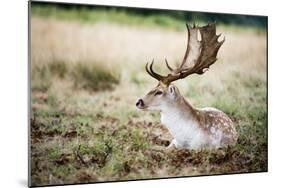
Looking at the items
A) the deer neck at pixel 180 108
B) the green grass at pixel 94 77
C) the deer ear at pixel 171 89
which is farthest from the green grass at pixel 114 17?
the deer neck at pixel 180 108

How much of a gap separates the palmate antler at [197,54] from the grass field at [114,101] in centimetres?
6

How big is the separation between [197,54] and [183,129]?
25.7 inches

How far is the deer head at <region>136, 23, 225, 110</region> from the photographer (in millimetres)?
3945

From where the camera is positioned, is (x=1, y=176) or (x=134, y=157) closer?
(x=1, y=176)

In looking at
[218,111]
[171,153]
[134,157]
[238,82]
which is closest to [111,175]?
[134,157]

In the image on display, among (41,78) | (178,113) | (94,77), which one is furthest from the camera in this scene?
(178,113)

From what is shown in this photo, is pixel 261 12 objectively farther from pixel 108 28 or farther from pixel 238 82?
pixel 108 28

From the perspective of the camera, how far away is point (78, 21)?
3.76 meters

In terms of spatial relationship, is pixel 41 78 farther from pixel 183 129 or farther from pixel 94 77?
pixel 183 129

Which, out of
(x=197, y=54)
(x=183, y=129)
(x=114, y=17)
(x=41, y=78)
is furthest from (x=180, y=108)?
(x=41, y=78)

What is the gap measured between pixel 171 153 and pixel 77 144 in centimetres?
79

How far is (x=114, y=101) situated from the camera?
12.6ft

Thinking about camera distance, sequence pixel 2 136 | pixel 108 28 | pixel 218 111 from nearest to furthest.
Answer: pixel 2 136 → pixel 108 28 → pixel 218 111
